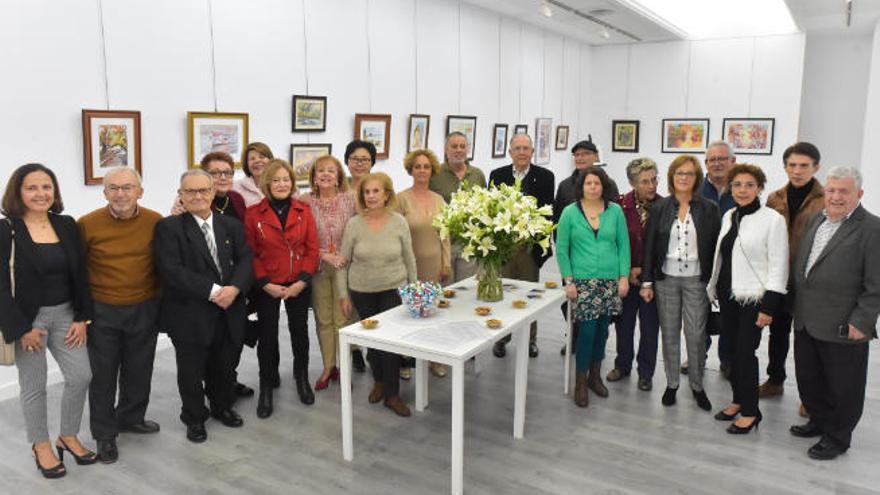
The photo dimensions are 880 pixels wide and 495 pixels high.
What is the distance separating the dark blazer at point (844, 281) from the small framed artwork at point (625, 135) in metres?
8.65

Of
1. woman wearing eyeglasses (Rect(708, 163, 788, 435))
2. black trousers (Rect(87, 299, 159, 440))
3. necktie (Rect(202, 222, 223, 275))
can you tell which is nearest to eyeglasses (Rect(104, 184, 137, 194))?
necktie (Rect(202, 222, 223, 275))

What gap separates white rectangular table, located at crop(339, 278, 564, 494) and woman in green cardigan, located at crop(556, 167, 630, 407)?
0.18m

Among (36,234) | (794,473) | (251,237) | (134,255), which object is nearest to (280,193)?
(251,237)

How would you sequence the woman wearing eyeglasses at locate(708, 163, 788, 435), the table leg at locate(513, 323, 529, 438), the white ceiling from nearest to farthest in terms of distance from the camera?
the woman wearing eyeglasses at locate(708, 163, 788, 435) < the table leg at locate(513, 323, 529, 438) < the white ceiling

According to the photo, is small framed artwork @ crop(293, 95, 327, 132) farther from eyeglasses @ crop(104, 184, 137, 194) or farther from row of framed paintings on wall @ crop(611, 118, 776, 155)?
row of framed paintings on wall @ crop(611, 118, 776, 155)

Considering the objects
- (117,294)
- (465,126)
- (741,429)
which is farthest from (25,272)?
(465,126)

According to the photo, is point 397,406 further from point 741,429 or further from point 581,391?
point 741,429

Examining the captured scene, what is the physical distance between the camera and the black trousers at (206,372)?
13.2ft

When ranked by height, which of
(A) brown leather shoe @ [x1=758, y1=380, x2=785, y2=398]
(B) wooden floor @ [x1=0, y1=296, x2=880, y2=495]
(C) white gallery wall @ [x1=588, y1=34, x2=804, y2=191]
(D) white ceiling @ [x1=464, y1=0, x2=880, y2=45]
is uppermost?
(D) white ceiling @ [x1=464, y1=0, x2=880, y2=45]

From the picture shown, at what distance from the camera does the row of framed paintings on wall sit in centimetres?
1093

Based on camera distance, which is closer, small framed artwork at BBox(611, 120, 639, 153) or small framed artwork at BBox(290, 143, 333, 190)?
small framed artwork at BBox(290, 143, 333, 190)

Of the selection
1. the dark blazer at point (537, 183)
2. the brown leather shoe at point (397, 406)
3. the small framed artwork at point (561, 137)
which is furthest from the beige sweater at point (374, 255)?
the small framed artwork at point (561, 137)

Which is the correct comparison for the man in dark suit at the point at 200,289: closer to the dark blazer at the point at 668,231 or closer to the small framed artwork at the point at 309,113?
the dark blazer at the point at 668,231

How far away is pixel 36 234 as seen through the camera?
337 centimetres
